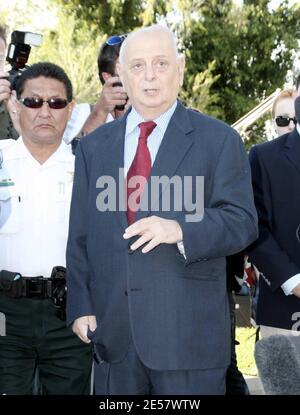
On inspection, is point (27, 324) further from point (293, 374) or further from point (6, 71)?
point (293, 374)

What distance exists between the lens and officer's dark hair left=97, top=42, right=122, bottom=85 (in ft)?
14.0

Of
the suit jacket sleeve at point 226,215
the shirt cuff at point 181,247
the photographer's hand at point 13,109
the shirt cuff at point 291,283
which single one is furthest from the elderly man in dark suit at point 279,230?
the photographer's hand at point 13,109

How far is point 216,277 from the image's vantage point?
293 centimetres

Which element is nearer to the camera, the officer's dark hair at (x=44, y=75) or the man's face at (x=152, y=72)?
the man's face at (x=152, y=72)

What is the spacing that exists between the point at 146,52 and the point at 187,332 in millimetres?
1052

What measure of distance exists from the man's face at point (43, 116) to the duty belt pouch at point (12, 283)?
2.25 feet

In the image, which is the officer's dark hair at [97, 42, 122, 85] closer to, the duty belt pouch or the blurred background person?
the duty belt pouch

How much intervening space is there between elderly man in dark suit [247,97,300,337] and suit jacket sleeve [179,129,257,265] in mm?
634

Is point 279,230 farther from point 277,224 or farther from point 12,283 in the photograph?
point 12,283

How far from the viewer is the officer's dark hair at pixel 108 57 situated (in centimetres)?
427

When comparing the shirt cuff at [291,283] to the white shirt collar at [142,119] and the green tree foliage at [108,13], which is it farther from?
the green tree foliage at [108,13]

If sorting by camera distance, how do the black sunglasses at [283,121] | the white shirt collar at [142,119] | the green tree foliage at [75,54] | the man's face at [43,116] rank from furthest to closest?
the green tree foliage at [75,54] → the black sunglasses at [283,121] → the man's face at [43,116] → the white shirt collar at [142,119]

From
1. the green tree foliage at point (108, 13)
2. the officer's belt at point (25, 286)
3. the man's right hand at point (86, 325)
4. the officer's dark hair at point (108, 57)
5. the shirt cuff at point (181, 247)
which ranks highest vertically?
the green tree foliage at point (108, 13)

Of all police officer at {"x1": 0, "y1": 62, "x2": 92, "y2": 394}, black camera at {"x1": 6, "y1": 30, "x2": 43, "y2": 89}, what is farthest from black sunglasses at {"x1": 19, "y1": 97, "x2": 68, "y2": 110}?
black camera at {"x1": 6, "y1": 30, "x2": 43, "y2": 89}
